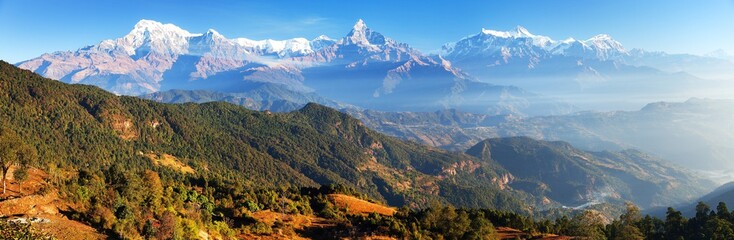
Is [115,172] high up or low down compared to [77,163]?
up

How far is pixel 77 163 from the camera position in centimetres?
16462

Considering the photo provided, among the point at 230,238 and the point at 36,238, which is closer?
the point at 36,238

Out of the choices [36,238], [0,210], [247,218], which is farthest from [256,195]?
[36,238]

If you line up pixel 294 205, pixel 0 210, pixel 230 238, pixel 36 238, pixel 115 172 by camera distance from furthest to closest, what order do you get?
pixel 294 205 < pixel 115 172 < pixel 230 238 < pixel 0 210 < pixel 36 238

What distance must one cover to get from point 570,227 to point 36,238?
322 ft

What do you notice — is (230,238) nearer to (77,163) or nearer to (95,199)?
(95,199)

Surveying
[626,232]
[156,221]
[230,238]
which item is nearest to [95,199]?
[156,221]

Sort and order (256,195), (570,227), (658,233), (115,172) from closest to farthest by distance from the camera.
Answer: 1. (115,172)
2. (256,195)
3. (570,227)
4. (658,233)

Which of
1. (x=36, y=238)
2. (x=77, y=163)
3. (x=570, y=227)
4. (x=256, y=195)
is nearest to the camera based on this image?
(x=36, y=238)

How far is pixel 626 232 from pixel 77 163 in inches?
7097

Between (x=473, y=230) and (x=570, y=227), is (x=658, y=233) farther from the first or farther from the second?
(x=473, y=230)

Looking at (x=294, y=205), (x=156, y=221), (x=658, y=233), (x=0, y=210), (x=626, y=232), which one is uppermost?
(x=0, y=210)

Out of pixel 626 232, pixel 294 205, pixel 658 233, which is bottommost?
pixel 658 233

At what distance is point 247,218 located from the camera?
67.7 metres
